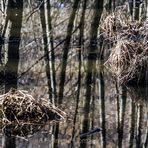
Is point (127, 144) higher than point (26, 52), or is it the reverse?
point (26, 52)

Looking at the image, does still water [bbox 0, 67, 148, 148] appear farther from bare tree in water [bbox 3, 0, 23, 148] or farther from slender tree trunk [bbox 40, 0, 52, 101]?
slender tree trunk [bbox 40, 0, 52, 101]

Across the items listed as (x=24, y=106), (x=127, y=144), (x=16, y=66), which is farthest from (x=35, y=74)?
(x=127, y=144)

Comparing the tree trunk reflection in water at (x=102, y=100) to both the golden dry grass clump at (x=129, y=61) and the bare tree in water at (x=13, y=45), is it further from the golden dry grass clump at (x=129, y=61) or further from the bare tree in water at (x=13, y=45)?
the bare tree in water at (x=13, y=45)

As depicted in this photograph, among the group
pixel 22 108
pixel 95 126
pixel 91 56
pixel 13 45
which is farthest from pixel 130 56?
pixel 22 108

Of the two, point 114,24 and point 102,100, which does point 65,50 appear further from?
point 102,100

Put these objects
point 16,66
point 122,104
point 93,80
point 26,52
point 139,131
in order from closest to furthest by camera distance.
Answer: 1. point 139,131
2. point 122,104
3. point 93,80
4. point 16,66
5. point 26,52

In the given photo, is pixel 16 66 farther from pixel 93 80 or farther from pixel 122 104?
pixel 122 104

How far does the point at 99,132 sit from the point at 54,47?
8.44 feet

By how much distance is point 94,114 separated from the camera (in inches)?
207

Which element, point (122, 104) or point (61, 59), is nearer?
point (122, 104)

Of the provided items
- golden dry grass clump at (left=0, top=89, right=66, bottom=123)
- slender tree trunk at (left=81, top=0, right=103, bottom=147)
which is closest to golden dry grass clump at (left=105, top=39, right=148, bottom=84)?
slender tree trunk at (left=81, top=0, right=103, bottom=147)

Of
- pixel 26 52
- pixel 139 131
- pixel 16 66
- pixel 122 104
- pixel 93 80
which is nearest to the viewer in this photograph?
pixel 139 131

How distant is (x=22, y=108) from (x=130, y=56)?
173 centimetres

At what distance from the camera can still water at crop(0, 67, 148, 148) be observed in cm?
461
